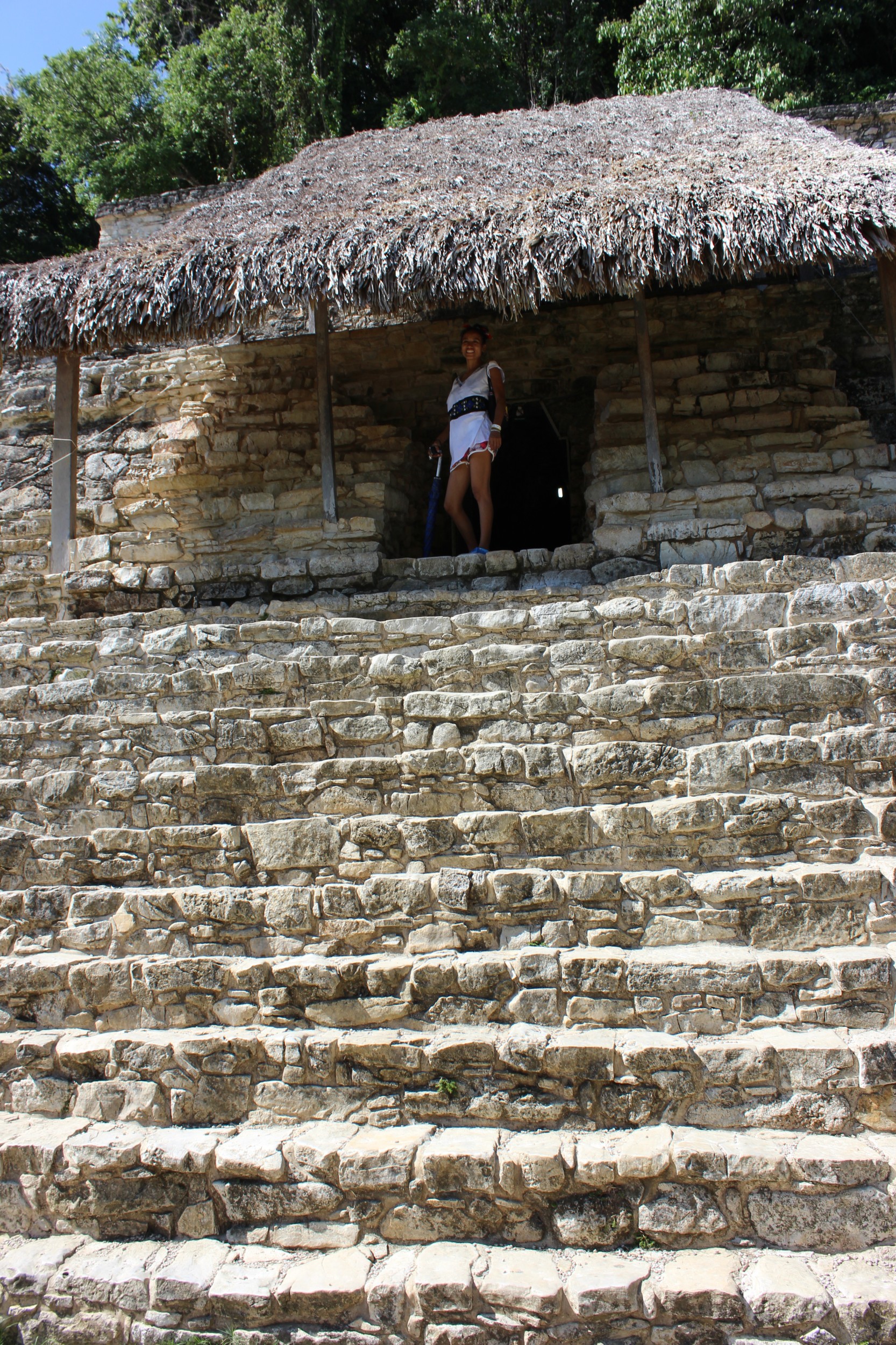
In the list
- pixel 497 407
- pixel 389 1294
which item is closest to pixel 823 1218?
pixel 389 1294

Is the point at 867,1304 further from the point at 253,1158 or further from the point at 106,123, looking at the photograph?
the point at 106,123

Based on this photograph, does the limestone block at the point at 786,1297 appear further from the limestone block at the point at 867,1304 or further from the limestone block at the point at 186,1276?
the limestone block at the point at 186,1276

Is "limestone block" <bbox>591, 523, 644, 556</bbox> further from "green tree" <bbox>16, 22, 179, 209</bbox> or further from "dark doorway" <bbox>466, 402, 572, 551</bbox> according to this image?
"green tree" <bbox>16, 22, 179, 209</bbox>

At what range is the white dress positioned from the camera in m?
5.18

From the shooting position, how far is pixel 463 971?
124 inches

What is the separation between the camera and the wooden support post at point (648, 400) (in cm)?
497

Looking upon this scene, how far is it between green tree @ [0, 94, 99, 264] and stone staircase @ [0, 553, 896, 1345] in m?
9.83

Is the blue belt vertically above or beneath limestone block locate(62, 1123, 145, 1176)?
above

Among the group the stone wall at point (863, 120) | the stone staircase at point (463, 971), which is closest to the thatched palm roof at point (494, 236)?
the stone staircase at point (463, 971)

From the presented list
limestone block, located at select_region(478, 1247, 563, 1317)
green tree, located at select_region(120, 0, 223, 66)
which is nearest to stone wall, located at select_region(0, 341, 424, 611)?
limestone block, located at select_region(478, 1247, 563, 1317)

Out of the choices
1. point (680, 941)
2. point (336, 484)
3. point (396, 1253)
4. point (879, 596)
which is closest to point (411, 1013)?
point (396, 1253)

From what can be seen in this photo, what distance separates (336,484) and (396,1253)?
14.2ft

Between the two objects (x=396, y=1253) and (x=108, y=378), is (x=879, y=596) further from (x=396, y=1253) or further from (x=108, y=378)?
(x=108, y=378)

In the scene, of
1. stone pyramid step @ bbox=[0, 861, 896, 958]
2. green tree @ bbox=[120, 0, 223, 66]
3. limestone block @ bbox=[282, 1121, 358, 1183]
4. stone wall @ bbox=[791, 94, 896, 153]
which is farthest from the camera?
green tree @ bbox=[120, 0, 223, 66]
